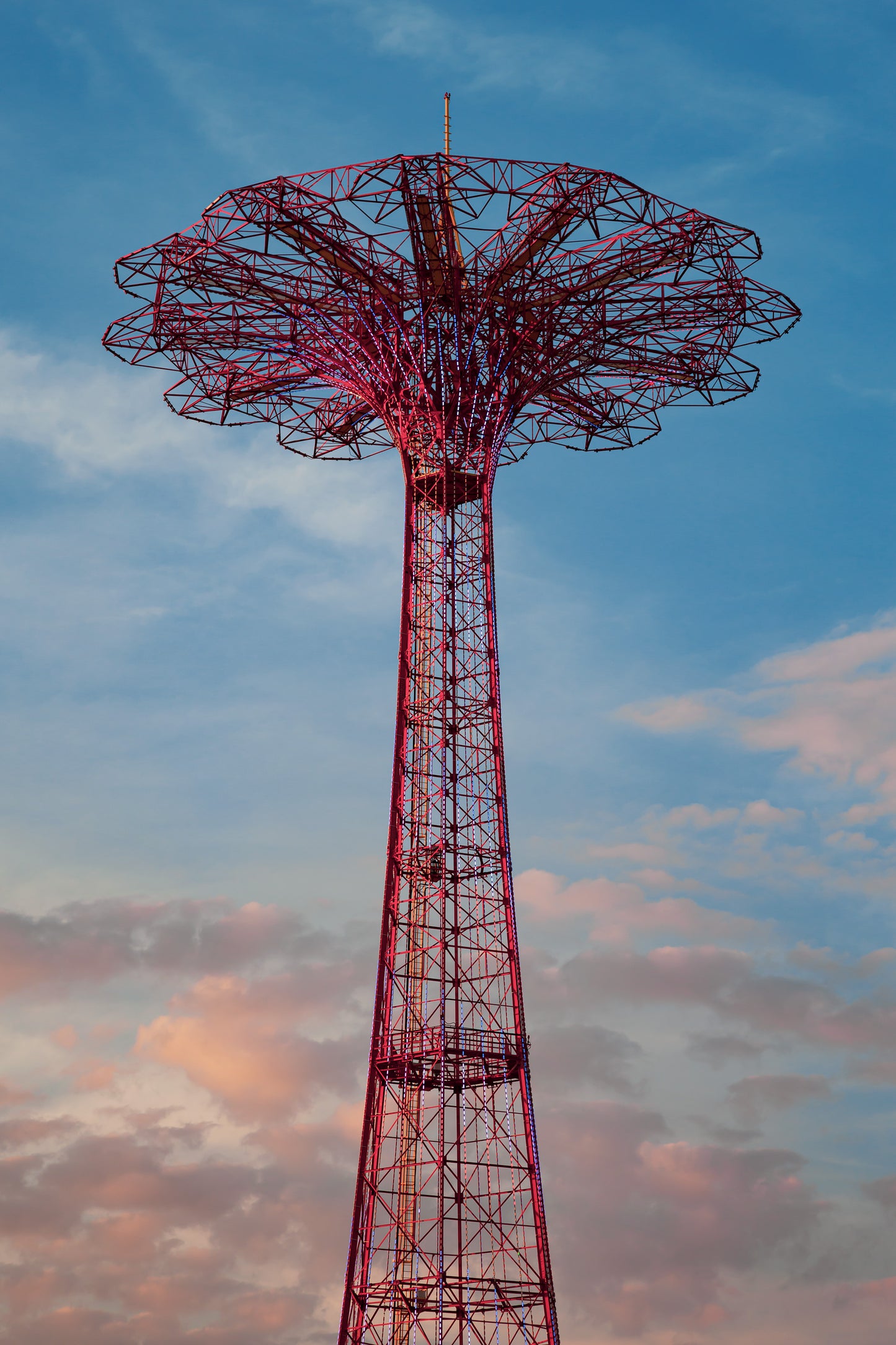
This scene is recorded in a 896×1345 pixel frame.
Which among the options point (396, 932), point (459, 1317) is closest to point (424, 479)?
point (396, 932)

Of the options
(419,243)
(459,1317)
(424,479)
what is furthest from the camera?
(424,479)

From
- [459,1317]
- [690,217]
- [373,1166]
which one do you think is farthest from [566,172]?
[459,1317]

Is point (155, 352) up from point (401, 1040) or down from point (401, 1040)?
up

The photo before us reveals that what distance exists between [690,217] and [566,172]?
4095mm

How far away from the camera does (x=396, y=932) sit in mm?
59000

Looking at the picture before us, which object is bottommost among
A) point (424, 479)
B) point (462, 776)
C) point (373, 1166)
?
point (373, 1166)

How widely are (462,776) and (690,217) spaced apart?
18062mm

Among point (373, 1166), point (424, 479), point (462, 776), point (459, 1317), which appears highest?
point (424, 479)

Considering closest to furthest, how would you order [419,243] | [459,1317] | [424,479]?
1. [459,1317]
2. [419,243]
3. [424,479]

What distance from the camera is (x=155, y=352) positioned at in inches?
2499

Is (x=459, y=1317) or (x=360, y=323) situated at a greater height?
(x=360, y=323)

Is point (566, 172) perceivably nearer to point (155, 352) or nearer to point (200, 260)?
point (200, 260)

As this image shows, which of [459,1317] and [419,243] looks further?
[419,243]

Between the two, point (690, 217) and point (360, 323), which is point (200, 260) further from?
point (690, 217)
